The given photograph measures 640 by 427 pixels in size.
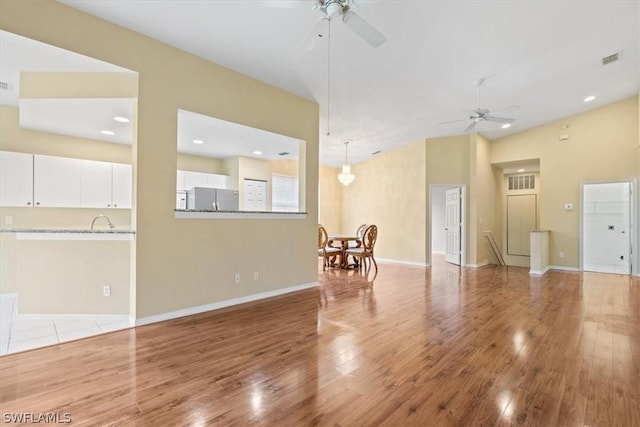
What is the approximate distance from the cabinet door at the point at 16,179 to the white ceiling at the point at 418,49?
315 cm

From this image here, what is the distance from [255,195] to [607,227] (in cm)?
831

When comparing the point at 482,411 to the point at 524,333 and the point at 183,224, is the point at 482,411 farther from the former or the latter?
the point at 183,224

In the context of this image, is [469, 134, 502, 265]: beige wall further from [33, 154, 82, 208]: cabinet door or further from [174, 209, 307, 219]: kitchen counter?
Result: [33, 154, 82, 208]: cabinet door

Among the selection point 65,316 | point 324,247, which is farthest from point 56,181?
point 324,247

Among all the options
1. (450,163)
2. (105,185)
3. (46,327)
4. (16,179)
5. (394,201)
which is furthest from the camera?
(394,201)

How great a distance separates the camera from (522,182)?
29.1 ft

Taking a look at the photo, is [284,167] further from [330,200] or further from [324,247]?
[324,247]

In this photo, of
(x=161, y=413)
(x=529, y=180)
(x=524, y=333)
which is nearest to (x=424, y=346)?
(x=524, y=333)

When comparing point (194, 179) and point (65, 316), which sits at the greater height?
point (194, 179)

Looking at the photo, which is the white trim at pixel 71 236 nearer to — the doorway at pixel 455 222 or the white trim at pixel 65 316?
the white trim at pixel 65 316

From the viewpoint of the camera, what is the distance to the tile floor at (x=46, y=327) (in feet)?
9.31

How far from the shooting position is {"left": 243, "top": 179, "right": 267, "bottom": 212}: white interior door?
25.4 feet

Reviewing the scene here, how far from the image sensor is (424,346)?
282cm

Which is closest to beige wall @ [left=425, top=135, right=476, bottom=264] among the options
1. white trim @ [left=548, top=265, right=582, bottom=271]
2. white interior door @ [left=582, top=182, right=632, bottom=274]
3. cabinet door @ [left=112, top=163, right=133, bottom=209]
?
white trim @ [left=548, top=265, right=582, bottom=271]
